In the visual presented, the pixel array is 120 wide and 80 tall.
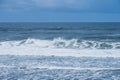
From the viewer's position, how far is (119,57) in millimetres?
13828

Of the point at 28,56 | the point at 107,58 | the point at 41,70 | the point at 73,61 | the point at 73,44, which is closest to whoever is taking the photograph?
the point at 41,70

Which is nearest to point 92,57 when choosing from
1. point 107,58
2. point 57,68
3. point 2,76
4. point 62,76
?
point 107,58

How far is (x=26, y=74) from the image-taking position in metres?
9.99

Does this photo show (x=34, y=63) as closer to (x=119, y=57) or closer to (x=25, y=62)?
(x=25, y=62)

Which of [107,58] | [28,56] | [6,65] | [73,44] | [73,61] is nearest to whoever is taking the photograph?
[6,65]

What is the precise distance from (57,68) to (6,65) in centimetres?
249

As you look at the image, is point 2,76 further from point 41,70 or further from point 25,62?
point 25,62

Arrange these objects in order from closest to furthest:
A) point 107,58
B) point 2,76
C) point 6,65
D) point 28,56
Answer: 1. point 2,76
2. point 6,65
3. point 107,58
4. point 28,56

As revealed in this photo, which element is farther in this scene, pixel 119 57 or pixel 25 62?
pixel 119 57

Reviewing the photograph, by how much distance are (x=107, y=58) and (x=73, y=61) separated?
2057mm

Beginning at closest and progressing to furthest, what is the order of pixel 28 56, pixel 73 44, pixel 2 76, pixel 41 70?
pixel 2 76 → pixel 41 70 → pixel 28 56 → pixel 73 44

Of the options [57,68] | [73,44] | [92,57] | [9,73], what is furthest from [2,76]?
[73,44]

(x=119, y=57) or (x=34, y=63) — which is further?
(x=119, y=57)

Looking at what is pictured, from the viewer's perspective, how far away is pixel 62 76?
31.9 ft
